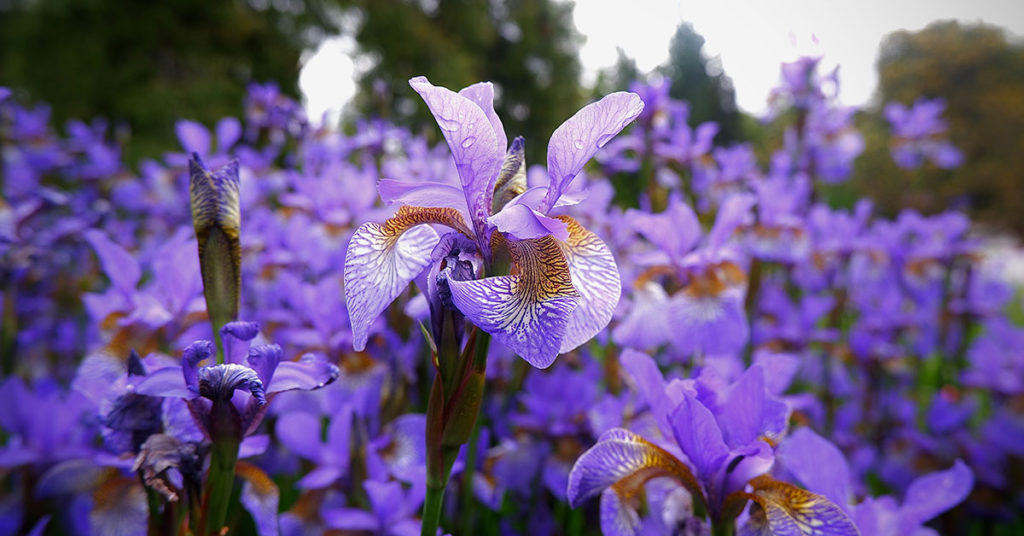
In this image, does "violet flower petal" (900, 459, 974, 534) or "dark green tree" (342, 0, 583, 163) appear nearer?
"violet flower petal" (900, 459, 974, 534)

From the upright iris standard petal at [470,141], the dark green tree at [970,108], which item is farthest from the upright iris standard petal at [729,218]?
the dark green tree at [970,108]

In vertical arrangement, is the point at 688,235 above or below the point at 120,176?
below

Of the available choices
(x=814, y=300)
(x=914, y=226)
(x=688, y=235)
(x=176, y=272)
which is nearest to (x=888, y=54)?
(x=914, y=226)

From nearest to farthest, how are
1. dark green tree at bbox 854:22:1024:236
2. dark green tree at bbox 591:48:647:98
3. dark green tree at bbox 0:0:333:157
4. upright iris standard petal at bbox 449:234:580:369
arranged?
upright iris standard petal at bbox 449:234:580:369, dark green tree at bbox 591:48:647:98, dark green tree at bbox 0:0:333:157, dark green tree at bbox 854:22:1024:236

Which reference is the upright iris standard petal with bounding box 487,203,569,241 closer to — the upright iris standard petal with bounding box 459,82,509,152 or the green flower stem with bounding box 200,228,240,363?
the upright iris standard petal with bounding box 459,82,509,152

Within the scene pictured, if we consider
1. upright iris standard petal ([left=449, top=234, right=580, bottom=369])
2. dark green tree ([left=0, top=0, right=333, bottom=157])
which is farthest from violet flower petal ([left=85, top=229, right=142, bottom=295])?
dark green tree ([left=0, top=0, right=333, bottom=157])

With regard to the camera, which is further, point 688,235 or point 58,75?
point 58,75

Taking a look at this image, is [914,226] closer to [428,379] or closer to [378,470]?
[428,379]

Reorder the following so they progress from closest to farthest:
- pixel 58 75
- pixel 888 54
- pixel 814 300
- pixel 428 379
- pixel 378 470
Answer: pixel 378 470 → pixel 428 379 → pixel 814 300 → pixel 58 75 → pixel 888 54
